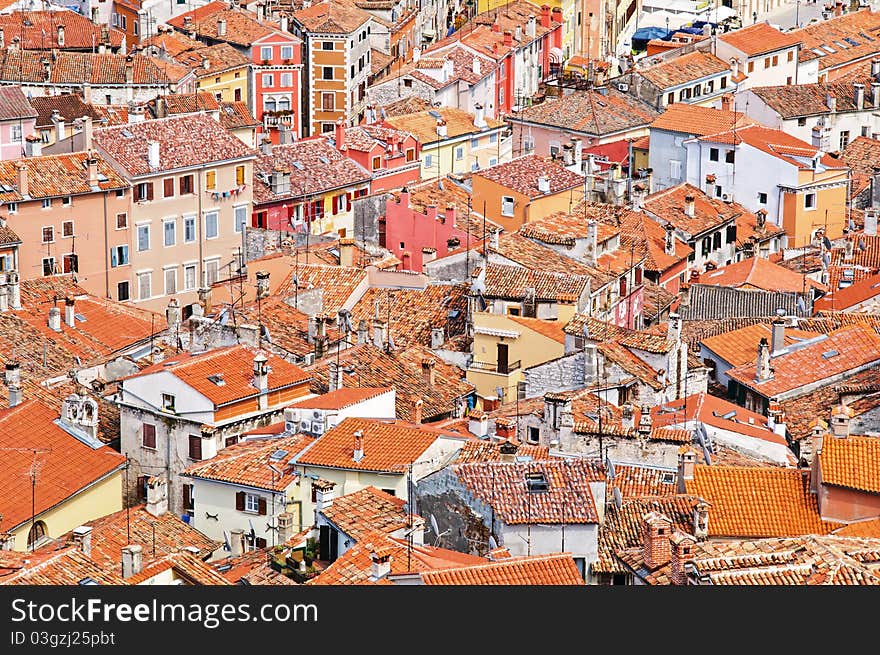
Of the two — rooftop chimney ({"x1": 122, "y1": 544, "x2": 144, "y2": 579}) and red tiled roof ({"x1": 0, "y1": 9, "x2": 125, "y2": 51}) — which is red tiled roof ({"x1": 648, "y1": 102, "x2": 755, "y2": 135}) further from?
rooftop chimney ({"x1": 122, "y1": 544, "x2": 144, "y2": 579})

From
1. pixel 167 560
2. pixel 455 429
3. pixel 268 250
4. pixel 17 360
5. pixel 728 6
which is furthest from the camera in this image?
pixel 728 6

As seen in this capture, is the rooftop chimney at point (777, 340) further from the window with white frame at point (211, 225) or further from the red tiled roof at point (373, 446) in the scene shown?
the window with white frame at point (211, 225)

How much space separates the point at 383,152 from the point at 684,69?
21758mm

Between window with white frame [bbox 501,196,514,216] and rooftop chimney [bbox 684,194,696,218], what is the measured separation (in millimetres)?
6046

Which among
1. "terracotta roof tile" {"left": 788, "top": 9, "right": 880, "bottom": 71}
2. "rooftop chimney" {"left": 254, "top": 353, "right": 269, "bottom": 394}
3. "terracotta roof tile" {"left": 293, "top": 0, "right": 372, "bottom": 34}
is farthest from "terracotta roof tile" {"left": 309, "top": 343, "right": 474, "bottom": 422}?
"terracotta roof tile" {"left": 788, "top": 9, "right": 880, "bottom": 71}

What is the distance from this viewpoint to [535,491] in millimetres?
38812

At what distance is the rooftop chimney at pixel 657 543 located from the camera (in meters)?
36.2

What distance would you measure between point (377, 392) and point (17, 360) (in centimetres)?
1244

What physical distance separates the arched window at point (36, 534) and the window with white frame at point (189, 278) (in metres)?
27.9

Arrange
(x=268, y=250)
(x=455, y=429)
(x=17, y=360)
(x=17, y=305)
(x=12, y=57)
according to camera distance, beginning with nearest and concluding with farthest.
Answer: (x=455, y=429) < (x=17, y=360) < (x=17, y=305) < (x=268, y=250) < (x=12, y=57)

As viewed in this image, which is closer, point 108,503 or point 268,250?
point 108,503

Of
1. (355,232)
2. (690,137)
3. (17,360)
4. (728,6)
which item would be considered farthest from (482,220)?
(728,6)

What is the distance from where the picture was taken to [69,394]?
53531 mm

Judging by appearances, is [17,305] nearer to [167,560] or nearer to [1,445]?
[1,445]
